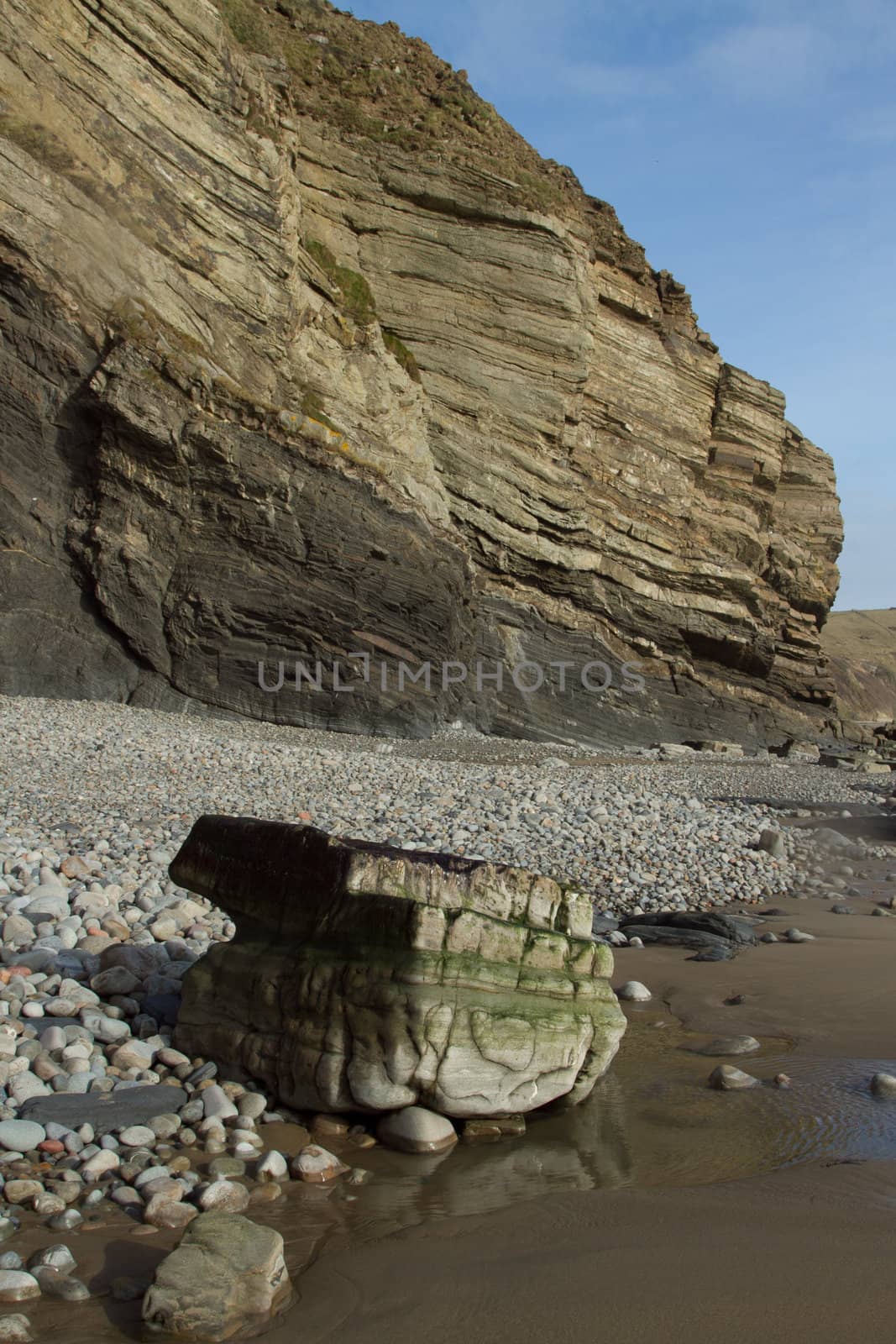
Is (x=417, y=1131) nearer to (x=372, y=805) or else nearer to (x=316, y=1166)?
(x=316, y=1166)

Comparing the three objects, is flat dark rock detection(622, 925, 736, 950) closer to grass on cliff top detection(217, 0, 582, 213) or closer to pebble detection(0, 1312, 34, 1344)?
pebble detection(0, 1312, 34, 1344)

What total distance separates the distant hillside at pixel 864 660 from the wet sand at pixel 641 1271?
53958mm

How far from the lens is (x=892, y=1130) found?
11.8 feet

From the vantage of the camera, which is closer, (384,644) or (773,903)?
(773,903)

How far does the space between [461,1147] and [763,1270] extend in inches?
50.2

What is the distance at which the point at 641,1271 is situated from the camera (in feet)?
8.58

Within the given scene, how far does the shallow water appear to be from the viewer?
271 cm

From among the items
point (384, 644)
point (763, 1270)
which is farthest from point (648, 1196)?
point (384, 644)

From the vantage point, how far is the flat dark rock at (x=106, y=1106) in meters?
3.40

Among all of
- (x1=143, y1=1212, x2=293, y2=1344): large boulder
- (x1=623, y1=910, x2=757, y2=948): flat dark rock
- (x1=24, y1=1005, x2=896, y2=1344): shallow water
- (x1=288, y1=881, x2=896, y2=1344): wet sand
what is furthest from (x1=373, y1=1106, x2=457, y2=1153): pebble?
(x1=623, y1=910, x2=757, y2=948): flat dark rock

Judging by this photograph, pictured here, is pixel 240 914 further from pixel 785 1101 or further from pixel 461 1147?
pixel 785 1101

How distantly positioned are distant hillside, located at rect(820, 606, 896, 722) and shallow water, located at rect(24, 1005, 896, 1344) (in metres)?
52.8

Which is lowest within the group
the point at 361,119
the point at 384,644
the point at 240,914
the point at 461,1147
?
the point at 461,1147

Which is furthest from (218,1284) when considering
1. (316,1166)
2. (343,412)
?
(343,412)
